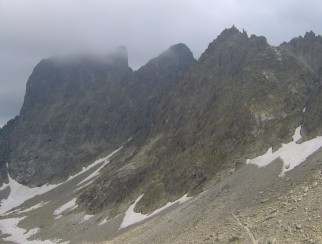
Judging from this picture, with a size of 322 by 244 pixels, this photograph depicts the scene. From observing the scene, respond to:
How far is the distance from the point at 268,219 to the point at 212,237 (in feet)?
18.4

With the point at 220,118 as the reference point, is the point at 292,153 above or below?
below

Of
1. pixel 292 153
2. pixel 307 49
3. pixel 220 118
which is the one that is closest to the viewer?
pixel 292 153

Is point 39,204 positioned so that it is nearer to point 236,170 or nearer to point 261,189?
point 236,170

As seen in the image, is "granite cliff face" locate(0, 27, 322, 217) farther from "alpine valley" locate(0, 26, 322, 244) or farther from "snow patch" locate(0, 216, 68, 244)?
"snow patch" locate(0, 216, 68, 244)

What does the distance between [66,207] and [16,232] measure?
1664 centimetres

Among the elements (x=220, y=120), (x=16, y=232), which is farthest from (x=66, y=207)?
(x=220, y=120)

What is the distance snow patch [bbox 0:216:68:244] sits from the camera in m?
119

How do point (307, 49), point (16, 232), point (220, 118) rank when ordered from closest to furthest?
point (220, 118) → point (16, 232) → point (307, 49)

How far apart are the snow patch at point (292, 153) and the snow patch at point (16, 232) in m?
49.6

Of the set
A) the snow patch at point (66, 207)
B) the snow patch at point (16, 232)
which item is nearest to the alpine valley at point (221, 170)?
the snow patch at point (16, 232)

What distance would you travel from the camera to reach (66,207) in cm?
14838

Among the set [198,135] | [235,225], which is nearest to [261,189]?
[235,225]

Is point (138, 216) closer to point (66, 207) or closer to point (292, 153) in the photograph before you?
point (292, 153)

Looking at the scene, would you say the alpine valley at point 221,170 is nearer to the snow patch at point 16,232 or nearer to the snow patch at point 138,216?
the snow patch at point 138,216
